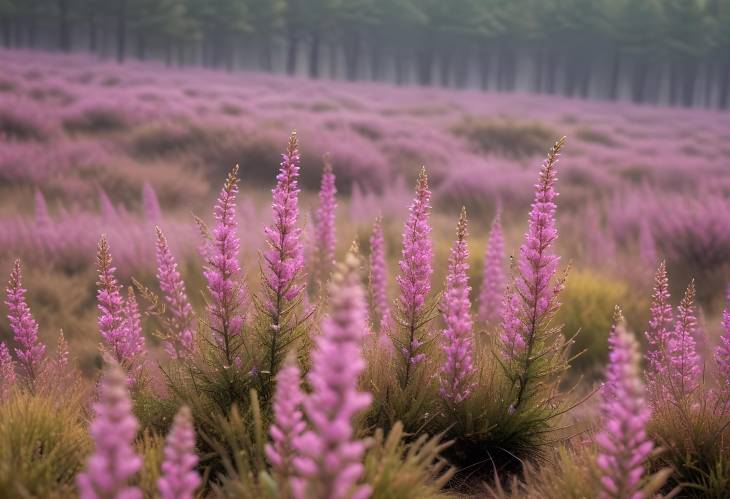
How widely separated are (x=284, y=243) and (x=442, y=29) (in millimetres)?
47603

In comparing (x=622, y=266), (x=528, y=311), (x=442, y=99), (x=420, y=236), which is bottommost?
(x=622, y=266)

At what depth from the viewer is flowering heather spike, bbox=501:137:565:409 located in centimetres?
263

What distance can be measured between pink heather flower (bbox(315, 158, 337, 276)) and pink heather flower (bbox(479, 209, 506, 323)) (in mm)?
1194

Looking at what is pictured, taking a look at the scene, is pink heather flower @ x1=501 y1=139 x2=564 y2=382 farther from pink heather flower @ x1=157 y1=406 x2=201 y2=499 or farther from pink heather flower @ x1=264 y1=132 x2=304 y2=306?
pink heather flower @ x1=157 y1=406 x2=201 y2=499

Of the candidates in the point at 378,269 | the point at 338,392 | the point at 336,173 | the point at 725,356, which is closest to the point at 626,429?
the point at 338,392

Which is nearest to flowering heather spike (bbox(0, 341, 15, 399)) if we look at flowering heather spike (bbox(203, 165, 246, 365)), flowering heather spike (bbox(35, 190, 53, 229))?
flowering heather spike (bbox(203, 165, 246, 365))

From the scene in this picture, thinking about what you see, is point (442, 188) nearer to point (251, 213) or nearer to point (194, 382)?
point (251, 213)

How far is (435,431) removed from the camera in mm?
3025

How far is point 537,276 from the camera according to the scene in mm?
2703

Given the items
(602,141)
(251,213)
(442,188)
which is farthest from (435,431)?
(602,141)

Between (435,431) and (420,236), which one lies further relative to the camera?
(435,431)

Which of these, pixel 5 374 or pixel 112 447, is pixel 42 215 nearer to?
pixel 5 374

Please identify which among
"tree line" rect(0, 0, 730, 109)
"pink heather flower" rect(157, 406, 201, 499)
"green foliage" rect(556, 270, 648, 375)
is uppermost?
"tree line" rect(0, 0, 730, 109)

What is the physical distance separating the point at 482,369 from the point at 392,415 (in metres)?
0.68
